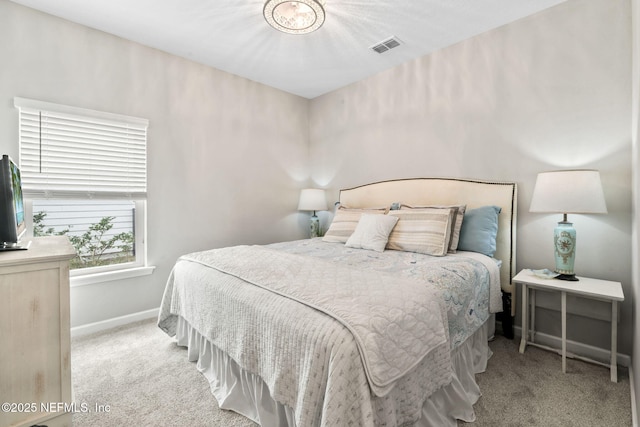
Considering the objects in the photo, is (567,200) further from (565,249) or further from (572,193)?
(565,249)

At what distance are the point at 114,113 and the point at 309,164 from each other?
2502mm

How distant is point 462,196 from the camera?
2775 mm

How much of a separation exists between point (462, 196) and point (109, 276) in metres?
3.40

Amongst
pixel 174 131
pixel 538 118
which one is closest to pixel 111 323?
pixel 174 131

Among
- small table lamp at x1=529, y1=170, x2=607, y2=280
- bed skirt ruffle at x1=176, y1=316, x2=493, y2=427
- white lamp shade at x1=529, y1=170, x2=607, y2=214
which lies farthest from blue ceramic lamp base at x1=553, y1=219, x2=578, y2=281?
bed skirt ruffle at x1=176, y1=316, x2=493, y2=427

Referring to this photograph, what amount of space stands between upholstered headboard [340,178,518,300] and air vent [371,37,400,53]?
1.37 metres

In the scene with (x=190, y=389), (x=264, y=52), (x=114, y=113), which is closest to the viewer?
(x=190, y=389)

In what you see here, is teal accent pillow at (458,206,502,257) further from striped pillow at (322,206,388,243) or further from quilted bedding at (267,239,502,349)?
striped pillow at (322,206,388,243)

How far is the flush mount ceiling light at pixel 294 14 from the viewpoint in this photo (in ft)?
6.83

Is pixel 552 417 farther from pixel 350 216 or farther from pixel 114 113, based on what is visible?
pixel 114 113

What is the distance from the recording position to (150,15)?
7.96 feet

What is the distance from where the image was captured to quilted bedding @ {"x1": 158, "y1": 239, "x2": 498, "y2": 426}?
39.6 inches

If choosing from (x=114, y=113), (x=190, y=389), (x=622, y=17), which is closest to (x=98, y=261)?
(x=114, y=113)

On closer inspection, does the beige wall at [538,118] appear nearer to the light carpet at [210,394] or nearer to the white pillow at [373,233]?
the light carpet at [210,394]
